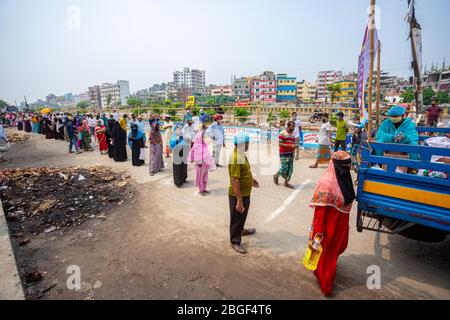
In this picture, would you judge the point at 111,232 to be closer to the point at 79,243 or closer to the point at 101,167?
the point at 79,243

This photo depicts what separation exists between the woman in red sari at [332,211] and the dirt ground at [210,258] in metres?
0.29

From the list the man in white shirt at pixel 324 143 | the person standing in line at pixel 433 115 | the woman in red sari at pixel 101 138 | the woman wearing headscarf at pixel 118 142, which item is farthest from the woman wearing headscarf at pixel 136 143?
the person standing in line at pixel 433 115

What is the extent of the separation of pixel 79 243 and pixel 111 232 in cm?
49

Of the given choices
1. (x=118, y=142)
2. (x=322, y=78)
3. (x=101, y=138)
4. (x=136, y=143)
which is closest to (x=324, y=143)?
(x=136, y=143)

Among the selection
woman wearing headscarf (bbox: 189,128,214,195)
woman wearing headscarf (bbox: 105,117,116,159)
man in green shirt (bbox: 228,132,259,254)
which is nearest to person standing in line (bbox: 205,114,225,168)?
woman wearing headscarf (bbox: 189,128,214,195)

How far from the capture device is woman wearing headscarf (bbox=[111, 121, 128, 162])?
9117 mm

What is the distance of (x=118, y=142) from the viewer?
30.1 ft

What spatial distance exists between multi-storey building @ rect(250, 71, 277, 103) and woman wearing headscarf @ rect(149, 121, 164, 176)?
82.9 metres

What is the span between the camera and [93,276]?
3.08 metres

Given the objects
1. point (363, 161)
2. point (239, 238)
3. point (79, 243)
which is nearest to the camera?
point (363, 161)

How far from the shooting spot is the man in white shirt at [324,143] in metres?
7.86

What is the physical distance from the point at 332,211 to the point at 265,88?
9039 centimetres

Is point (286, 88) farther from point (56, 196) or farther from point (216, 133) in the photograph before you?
point (56, 196)
